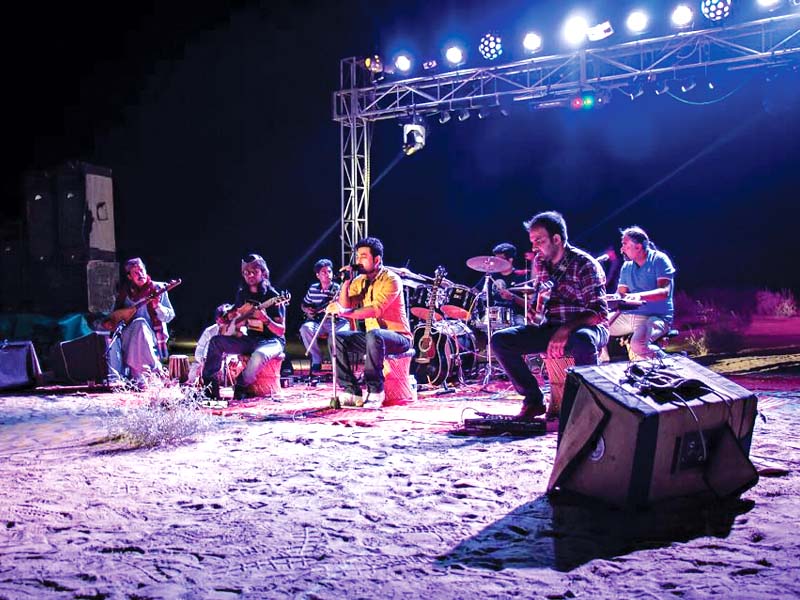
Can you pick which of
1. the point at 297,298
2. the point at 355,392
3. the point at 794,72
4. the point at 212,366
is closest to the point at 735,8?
the point at 794,72

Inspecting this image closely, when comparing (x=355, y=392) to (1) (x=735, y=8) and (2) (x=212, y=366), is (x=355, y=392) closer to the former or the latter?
(2) (x=212, y=366)

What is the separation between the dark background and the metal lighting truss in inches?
246

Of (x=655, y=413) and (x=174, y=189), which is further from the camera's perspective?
(x=174, y=189)

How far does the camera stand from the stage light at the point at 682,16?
34.5 ft

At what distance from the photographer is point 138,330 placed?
964 centimetres

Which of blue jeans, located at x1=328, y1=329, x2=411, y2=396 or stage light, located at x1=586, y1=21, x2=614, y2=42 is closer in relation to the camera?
blue jeans, located at x1=328, y1=329, x2=411, y2=396

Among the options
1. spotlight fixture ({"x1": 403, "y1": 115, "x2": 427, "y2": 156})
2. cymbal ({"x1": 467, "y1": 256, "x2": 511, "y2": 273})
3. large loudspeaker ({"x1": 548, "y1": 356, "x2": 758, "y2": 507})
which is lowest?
large loudspeaker ({"x1": 548, "y1": 356, "x2": 758, "y2": 507})

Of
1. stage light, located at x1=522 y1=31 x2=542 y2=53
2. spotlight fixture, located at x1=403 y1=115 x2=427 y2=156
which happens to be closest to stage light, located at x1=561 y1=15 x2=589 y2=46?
stage light, located at x1=522 y1=31 x2=542 y2=53

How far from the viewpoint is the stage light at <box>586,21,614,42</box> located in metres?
11.1

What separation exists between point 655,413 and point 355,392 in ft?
15.1

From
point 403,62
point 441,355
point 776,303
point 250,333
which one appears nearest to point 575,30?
point 403,62

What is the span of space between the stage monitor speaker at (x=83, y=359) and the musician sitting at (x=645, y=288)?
658 centimetres

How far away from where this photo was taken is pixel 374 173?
21219 millimetres

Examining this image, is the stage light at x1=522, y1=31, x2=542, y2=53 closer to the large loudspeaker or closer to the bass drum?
the bass drum
